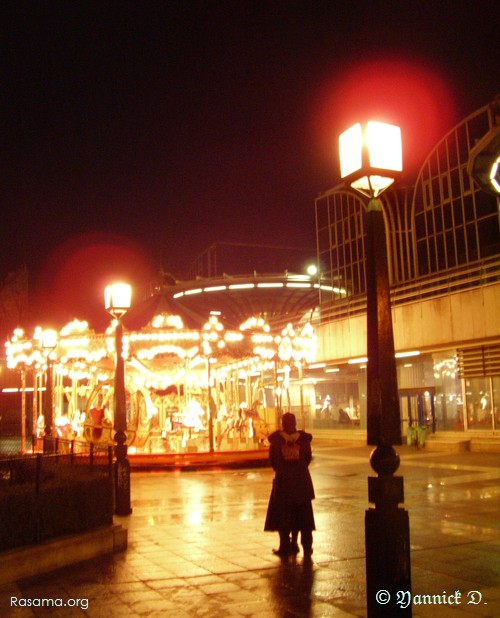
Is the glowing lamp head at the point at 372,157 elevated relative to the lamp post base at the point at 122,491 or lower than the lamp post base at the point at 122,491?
elevated

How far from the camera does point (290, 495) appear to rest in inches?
327

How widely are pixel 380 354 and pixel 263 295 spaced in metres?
44.6

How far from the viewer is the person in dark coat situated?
8281 millimetres

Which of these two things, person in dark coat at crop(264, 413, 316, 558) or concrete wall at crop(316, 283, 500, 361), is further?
concrete wall at crop(316, 283, 500, 361)

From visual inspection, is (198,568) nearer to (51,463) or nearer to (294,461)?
(294,461)

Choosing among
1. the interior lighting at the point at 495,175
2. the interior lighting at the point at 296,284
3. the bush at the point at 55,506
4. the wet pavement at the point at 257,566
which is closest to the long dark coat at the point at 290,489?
the wet pavement at the point at 257,566

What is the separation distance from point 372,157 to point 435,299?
74.8ft

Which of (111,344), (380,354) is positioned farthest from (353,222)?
(380,354)

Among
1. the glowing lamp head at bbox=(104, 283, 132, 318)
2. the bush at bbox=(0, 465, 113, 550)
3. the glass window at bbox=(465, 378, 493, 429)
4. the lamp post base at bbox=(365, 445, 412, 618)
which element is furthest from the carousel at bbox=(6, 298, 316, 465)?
the lamp post base at bbox=(365, 445, 412, 618)

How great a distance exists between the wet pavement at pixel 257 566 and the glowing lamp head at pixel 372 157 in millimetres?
3846

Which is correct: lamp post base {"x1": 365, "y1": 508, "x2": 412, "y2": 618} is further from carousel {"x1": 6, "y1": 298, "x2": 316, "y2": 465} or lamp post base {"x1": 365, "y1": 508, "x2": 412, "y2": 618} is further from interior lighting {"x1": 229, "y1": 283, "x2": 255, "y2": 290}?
interior lighting {"x1": 229, "y1": 283, "x2": 255, "y2": 290}

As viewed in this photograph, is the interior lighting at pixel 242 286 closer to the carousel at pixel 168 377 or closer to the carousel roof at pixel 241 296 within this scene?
the carousel roof at pixel 241 296

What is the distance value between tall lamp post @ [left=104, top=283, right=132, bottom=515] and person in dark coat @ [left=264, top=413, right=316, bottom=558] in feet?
13.1

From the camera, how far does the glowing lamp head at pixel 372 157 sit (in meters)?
5.88
